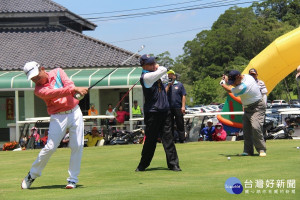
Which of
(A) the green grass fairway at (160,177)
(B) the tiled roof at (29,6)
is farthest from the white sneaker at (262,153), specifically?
(B) the tiled roof at (29,6)

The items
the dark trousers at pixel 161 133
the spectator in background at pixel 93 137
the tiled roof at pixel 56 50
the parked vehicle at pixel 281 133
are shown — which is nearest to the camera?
the dark trousers at pixel 161 133

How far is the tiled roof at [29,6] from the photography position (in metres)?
36.7

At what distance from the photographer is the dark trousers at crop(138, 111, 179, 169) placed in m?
11.1

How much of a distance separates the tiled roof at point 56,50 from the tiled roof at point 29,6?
Result: 120cm

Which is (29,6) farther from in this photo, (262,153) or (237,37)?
(237,37)

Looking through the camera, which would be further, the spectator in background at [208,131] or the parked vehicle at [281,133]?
the spectator in background at [208,131]

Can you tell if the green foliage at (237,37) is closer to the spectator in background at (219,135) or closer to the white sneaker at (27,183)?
the spectator in background at (219,135)

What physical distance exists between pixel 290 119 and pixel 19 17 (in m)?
19.7

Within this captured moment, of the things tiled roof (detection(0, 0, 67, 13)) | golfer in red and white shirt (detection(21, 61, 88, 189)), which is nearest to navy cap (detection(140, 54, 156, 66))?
golfer in red and white shirt (detection(21, 61, 88, 189))

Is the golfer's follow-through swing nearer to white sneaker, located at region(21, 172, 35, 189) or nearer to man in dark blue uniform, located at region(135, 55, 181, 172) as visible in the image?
white sneaker, located at region(21, 172, 35, 189)

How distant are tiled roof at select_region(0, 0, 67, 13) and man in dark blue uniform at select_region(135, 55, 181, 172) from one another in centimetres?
2631

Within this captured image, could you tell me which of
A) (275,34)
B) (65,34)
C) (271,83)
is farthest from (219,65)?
(271,83)

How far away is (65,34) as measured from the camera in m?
36.5

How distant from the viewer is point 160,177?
10258 millimetres
